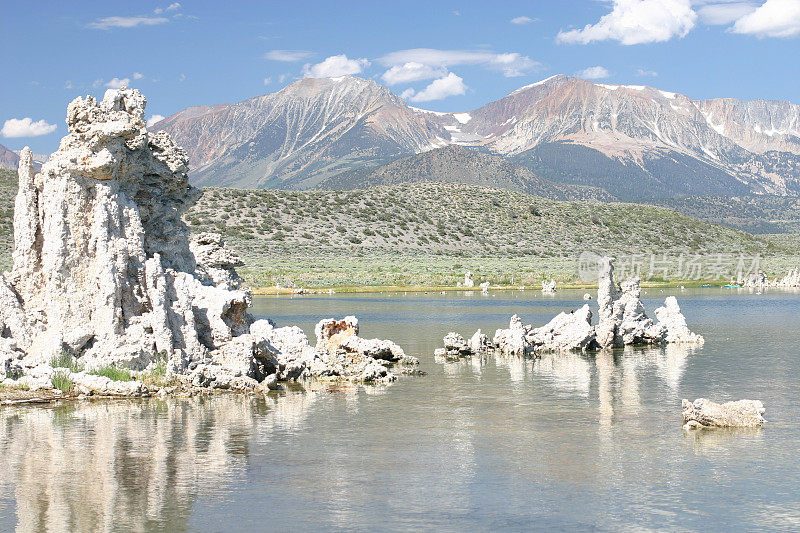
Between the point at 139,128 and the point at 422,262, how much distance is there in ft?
245

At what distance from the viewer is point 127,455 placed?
15680 millimetres

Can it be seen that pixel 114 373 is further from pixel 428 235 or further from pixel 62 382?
pixel 428 235

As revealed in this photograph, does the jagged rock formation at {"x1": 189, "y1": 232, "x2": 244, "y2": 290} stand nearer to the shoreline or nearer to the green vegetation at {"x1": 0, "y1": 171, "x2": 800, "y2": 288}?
the shoreline

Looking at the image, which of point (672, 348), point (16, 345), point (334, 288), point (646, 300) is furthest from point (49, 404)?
point (334, 288)

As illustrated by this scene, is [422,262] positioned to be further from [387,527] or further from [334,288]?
[387,527]

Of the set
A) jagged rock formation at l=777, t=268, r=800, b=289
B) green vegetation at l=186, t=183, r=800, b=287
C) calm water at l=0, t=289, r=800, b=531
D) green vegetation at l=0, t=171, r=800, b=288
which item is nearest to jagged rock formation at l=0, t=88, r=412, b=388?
calm water at l=0, t=289, r=800, b=531

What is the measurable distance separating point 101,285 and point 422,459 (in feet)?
29.0

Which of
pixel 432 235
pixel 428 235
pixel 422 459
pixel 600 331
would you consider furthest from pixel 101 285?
pixel 432 235

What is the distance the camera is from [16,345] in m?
20.7

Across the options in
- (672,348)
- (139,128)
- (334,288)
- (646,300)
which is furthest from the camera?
(334,288)

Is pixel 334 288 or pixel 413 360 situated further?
pixel 334 288

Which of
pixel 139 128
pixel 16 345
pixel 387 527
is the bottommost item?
pixel 387 527

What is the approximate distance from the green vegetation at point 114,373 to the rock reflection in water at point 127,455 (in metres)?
0.71

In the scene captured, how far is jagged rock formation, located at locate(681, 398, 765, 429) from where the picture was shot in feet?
58.5
